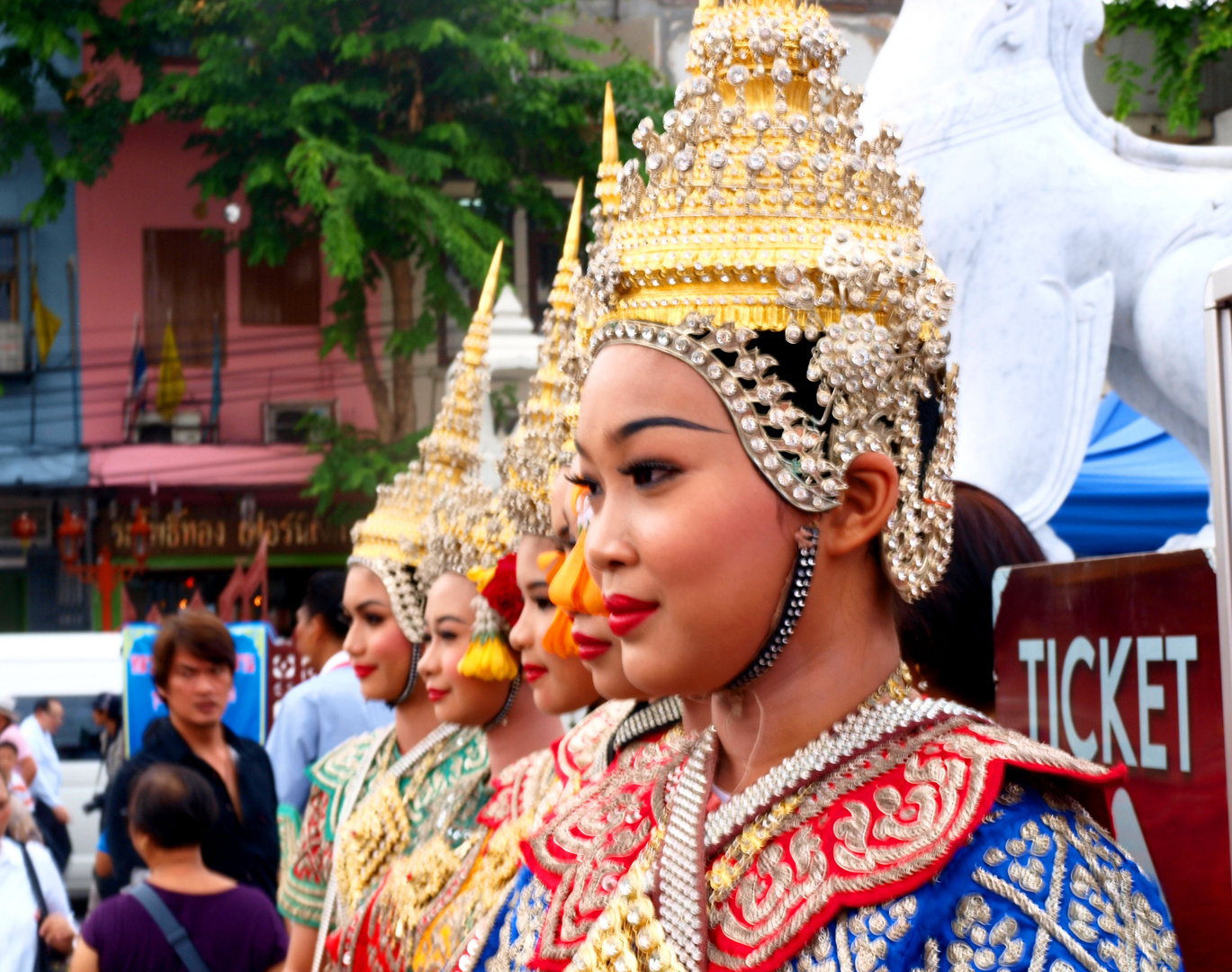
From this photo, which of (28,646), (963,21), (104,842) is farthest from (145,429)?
(963,21)

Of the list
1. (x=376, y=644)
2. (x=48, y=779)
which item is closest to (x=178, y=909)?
(x=376, y=644)

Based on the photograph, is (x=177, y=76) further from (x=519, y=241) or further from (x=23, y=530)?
(x=23, y=530)

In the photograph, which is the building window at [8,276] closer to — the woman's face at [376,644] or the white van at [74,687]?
the white van at [74,687]

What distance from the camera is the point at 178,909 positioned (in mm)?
3514

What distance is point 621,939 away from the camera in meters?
1.41

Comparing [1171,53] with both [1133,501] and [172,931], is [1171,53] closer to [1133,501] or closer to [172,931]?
[1133,501]

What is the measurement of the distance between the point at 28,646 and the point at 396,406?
5274mm

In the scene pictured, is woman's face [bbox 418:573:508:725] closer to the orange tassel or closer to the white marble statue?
the white marble statue

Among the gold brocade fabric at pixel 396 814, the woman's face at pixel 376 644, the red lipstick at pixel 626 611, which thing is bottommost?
the gold brocade fabric at pixel 396 814

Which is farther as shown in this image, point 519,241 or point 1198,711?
point 519,241

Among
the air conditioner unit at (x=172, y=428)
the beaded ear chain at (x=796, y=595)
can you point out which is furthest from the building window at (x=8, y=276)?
the beaded ear chain at (x=796, y=595)

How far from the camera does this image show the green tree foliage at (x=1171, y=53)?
217 inches

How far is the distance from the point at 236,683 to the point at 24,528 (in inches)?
336

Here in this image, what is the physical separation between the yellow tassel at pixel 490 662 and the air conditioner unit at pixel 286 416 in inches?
513
